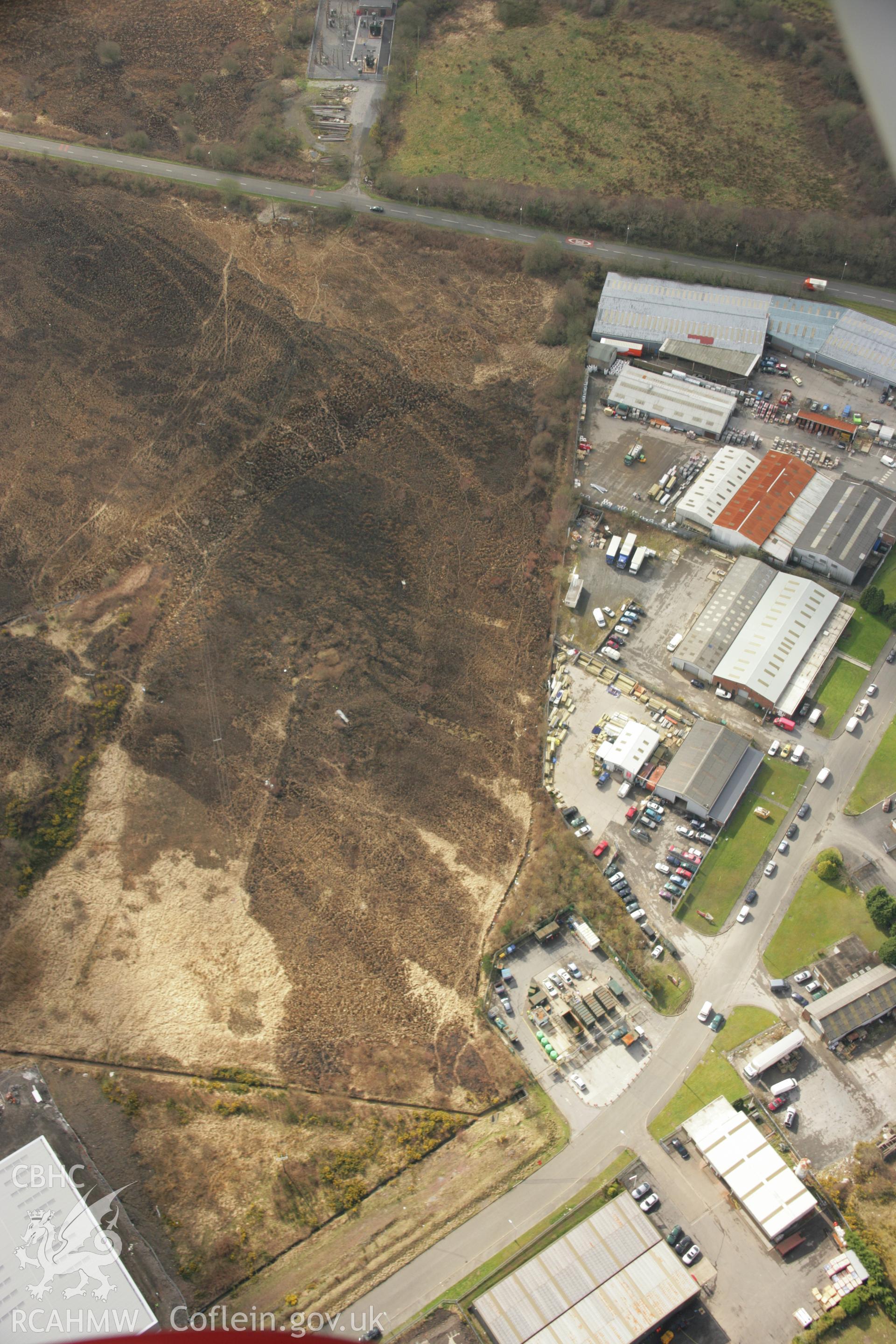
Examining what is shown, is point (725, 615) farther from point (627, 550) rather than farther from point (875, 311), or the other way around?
point (875, 311)

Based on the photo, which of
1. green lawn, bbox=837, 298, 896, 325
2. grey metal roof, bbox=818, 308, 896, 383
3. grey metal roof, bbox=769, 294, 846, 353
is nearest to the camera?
grey metal roof, bbox=818, 308, 896, 383

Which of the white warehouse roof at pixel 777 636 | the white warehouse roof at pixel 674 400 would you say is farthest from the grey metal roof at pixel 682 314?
the white warehouse roof at pixel 777 636

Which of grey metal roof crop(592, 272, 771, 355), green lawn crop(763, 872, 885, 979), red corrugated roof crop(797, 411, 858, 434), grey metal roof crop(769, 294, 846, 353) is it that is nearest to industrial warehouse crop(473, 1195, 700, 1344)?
green lawn crop(763, 872, 885, 979)

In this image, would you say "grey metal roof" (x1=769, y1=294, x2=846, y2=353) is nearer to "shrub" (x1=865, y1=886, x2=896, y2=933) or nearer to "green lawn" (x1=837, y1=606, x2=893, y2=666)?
"green lawn" (x1=837, y1=606, x2=893, y2=666)

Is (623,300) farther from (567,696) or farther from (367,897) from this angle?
(367,897)

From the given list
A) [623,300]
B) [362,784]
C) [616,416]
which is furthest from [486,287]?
[362,784]

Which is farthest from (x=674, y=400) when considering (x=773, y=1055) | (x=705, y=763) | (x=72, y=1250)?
(x=72, y=1250)
